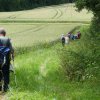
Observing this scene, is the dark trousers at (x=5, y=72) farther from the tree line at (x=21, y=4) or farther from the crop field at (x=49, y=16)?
the tree line at (x=21, y=4)

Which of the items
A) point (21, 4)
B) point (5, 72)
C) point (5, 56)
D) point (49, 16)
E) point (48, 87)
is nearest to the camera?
point (5, 56)

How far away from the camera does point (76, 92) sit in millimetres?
12469

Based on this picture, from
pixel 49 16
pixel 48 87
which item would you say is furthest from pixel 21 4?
pixel 48 87

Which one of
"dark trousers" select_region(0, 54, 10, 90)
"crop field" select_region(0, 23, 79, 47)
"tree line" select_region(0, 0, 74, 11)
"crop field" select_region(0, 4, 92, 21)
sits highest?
"dark trousers" select_region(0, 54, 10, 90)

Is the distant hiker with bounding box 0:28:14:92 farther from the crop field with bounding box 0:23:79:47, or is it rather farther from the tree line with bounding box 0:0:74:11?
the tree line with bounding box 0:0:74:11

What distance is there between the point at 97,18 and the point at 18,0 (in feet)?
301

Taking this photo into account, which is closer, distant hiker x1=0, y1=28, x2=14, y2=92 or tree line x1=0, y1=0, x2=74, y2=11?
distant hiker x1=0, y1=28, x2=14, y2=92

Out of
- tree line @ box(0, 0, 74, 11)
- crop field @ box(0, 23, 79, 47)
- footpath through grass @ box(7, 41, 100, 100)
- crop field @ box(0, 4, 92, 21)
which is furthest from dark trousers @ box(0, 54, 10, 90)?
tree line @ box(0, 0, 74, 11)

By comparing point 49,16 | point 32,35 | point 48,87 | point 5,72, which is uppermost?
point 5,72

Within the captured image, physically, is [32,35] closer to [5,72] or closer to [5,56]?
[5,72]

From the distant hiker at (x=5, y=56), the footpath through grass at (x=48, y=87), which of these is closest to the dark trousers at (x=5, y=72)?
the distant hiker at (x=5, y=56)

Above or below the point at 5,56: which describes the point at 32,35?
below

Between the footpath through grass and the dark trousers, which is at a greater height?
the dark trousers

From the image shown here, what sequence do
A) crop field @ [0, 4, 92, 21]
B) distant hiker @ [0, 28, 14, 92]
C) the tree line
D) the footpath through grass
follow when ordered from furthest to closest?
the tree line → crop field @ [0, 4, 92, 21] → distant hiker @ [0, 28, 14, 92] → the footpath through grass
